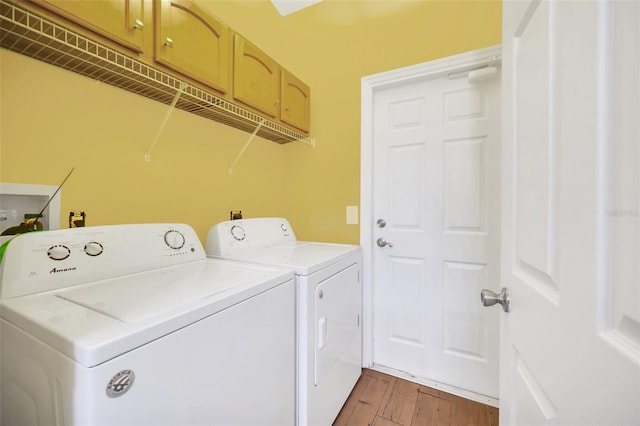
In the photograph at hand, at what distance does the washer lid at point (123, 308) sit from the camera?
54 cm

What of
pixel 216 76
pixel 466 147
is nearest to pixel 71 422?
pixel 216 76

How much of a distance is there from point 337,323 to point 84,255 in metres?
1.20

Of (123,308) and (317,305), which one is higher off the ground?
(123,308)

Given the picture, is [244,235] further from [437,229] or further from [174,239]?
[437,229]

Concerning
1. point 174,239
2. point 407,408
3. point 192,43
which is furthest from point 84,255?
point 407,408

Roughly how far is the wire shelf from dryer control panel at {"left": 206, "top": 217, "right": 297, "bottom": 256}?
688 mm

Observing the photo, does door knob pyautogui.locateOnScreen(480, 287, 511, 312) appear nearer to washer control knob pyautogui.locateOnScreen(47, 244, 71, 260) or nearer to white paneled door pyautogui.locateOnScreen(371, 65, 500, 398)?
white paneled door pyautogui.locateOnScreen(371, 65, 500, 398)

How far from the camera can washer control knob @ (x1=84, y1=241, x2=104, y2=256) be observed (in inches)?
35.9

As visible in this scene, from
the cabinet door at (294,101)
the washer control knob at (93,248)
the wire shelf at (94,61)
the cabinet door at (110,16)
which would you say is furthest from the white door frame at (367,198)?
the washer control knob at (93,248)

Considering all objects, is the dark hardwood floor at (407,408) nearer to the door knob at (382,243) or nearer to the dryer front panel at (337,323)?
the dryer front panel at (337,323)

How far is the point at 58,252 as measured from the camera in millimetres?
845

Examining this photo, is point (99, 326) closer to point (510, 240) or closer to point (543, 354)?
point (543, 354)

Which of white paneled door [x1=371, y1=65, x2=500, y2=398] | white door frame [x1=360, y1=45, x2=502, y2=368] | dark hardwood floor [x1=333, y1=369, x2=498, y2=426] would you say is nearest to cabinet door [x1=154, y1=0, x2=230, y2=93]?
white door frame [x1=360, y1=45, x2=502, y2=368]

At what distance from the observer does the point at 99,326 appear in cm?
58
